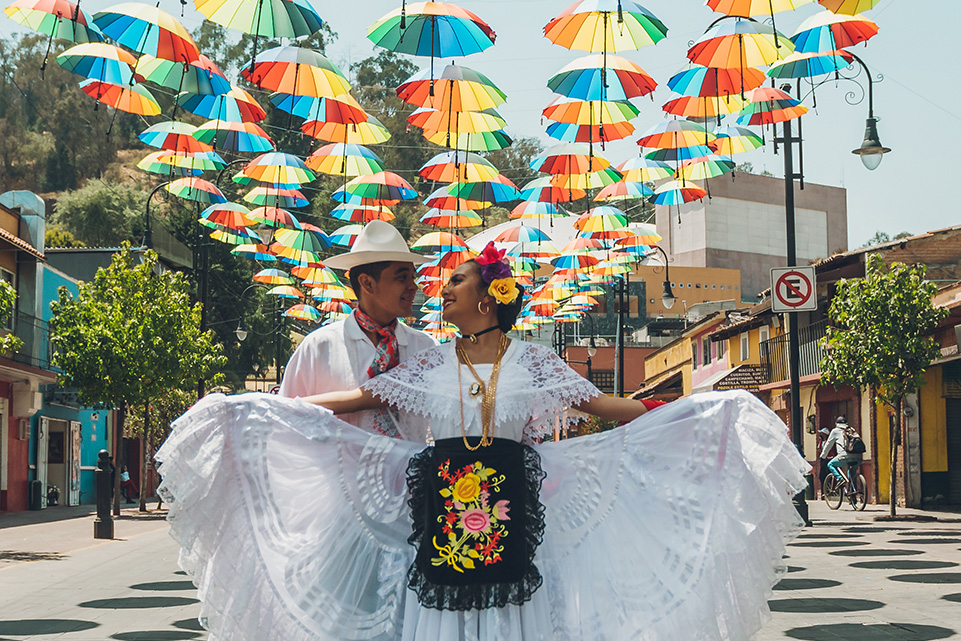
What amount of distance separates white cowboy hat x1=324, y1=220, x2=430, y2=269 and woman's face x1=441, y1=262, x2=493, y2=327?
61 centimetres

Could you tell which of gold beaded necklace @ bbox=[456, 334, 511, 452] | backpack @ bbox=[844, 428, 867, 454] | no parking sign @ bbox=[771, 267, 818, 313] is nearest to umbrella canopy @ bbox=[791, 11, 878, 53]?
no parking sign @ bbox=[771, 267, 818, 313]

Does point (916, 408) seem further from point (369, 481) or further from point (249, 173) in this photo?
point (369, 481)

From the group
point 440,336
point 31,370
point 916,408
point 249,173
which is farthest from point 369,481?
point 440,336

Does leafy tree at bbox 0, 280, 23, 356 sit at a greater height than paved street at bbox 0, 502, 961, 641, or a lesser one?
greater

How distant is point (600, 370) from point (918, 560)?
52913 mm

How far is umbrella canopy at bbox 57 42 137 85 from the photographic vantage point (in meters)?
11.5

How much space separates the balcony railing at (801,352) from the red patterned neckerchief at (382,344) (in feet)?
87.0

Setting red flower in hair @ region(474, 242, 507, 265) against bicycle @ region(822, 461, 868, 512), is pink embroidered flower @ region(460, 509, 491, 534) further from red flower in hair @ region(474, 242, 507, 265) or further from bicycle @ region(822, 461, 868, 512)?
bicycle @ region(822, 461, 868, 512)

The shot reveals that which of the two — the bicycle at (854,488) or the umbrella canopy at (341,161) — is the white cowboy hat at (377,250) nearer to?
the umbrella canopy at (341,161)

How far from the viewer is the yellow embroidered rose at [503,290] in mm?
4359

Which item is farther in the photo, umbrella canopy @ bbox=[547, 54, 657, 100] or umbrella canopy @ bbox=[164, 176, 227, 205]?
umbrella canopy @ bbox=[164, 176, 227, 205]

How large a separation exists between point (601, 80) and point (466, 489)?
925 centimetres

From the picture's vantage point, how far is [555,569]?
4.32 m

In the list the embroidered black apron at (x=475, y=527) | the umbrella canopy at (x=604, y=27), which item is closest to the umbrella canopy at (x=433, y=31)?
the umbrella canopy at (x=604, y=27)
